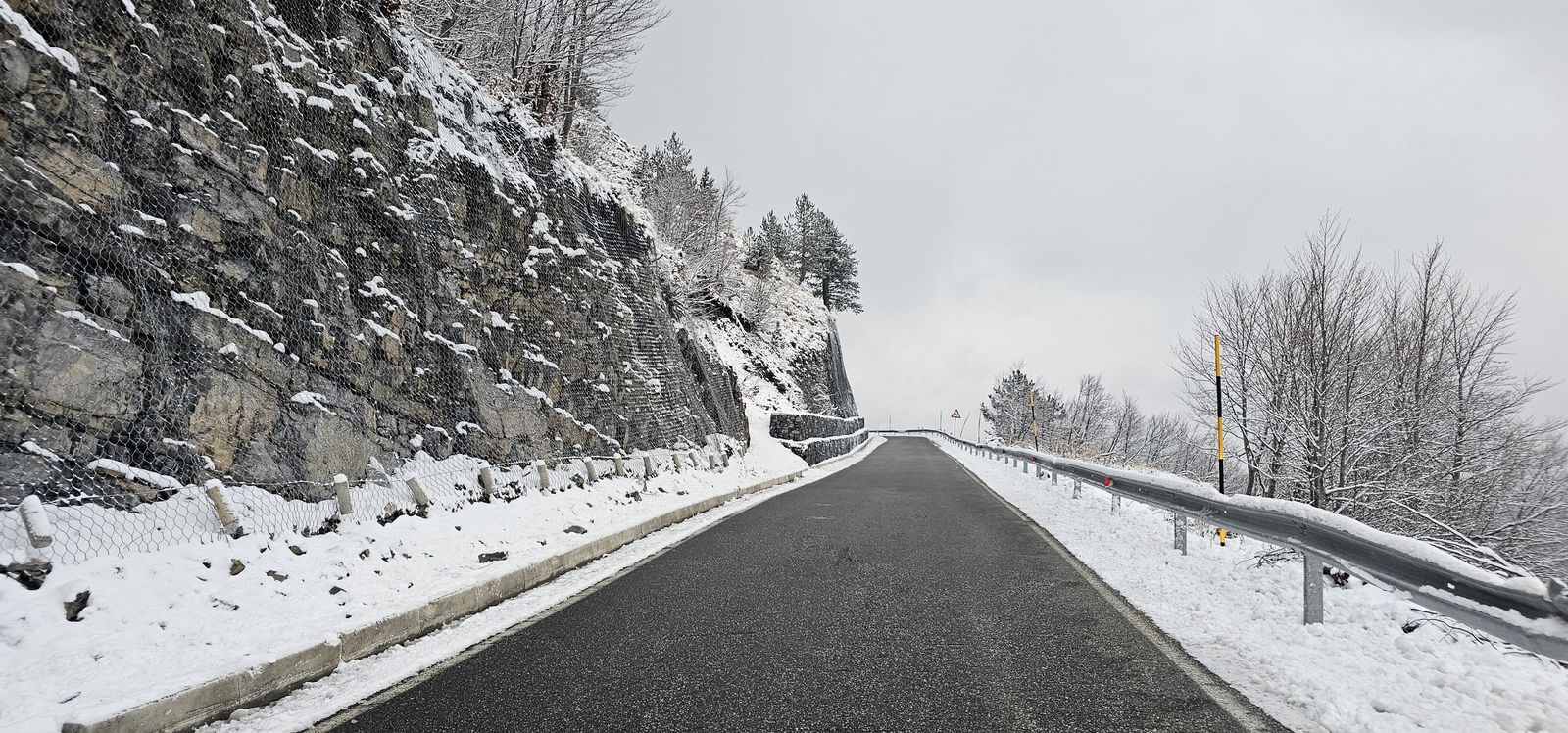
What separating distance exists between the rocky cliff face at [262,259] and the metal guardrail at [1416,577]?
26.3 feet

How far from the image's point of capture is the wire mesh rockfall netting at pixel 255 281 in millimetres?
4883

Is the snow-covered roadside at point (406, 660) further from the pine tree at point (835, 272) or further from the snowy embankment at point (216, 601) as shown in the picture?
the pine tree at point (835, 272)

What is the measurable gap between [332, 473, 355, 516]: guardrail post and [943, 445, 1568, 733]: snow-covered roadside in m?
6.78

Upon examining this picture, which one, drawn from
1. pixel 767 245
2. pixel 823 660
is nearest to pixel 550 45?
pixel 823 660

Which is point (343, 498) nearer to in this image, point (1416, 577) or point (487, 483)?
point (487, 483)

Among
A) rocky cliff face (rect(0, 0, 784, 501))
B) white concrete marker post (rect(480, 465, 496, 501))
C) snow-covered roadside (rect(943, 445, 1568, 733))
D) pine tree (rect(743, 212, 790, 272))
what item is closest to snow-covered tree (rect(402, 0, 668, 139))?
rocky cliff face (rect(0, 0, 784, 501))

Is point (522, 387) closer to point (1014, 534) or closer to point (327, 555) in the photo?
point (327, 555)

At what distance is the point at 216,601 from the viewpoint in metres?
4.58

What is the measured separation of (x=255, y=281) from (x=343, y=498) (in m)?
2.30

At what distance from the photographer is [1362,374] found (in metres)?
13.1

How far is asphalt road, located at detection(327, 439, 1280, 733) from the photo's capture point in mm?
3363

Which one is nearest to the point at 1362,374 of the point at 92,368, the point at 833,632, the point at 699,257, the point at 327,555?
the point at 833,632

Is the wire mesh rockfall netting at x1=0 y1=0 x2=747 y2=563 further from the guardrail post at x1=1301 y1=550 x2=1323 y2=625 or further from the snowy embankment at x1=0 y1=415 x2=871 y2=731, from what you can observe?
the guardrail post at x1=1301 y1=550 x2=1323 y2=625

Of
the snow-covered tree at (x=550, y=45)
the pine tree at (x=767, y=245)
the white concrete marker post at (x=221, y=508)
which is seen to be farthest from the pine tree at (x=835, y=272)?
the white concrete marker post at (x=221, y=508)
